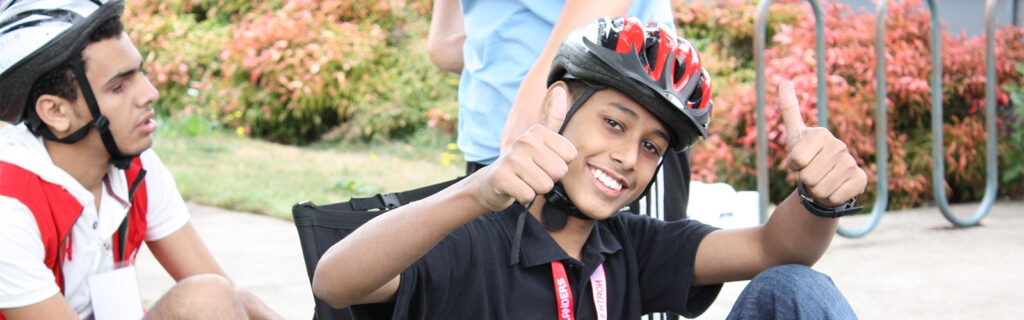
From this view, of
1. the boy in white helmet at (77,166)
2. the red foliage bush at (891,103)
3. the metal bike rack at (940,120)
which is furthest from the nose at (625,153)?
the red foliage bush at (891,103)

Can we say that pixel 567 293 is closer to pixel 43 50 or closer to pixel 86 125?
pixel 86 125

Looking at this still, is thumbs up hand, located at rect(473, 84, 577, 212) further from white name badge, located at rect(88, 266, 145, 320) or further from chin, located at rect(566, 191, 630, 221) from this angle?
white name badge, located at rect(88, 266, 145, 320)

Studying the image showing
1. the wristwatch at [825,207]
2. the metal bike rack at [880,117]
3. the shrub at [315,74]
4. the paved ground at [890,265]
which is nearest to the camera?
the wristwatch at [825,207]

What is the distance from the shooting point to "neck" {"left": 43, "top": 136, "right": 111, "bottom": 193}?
2992 mm

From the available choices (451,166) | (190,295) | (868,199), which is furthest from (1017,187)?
(190,295)

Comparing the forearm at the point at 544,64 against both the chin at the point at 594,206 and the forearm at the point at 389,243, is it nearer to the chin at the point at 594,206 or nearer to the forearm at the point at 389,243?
the chin at the point at 594,206

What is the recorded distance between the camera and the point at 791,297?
2301 mm

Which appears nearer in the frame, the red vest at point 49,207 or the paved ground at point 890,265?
the red vest at point 49,207

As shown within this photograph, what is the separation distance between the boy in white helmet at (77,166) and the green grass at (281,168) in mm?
3662

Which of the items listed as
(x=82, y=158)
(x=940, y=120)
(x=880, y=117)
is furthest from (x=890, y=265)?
(x=82, y=158)

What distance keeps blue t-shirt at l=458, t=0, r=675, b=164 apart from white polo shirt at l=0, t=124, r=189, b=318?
3.26 feet

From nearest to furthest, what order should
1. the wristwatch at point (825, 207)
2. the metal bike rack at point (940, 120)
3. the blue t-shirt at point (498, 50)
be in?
1. the wristwatch at point (825, 207)
2. the blue t-shirt at point (498, 50)
3. the metal bike rack at point (940, 120)

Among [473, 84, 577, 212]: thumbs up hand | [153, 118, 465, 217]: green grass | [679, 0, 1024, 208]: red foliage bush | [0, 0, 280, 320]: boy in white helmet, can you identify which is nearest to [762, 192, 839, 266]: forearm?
[473, 84, 577, 212]: thumbs up hand

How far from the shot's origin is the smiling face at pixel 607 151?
242 centimetres
